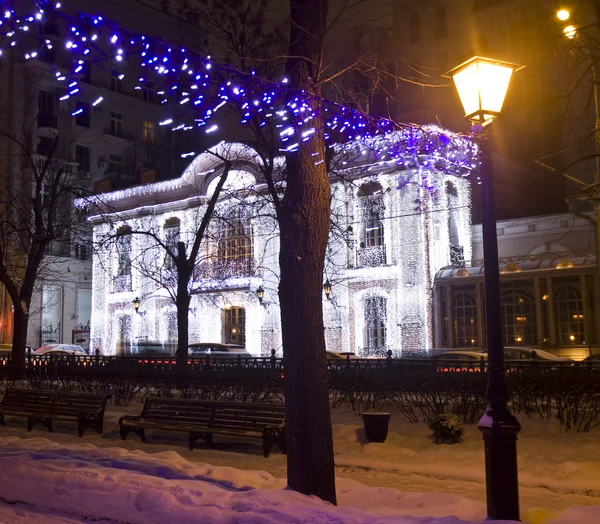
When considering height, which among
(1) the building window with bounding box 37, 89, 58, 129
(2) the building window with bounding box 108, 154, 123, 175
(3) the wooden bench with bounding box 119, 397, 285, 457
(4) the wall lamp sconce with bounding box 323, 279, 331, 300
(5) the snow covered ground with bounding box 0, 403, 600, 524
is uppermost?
(1) the building window with bounding box 37, 89, 58, 129

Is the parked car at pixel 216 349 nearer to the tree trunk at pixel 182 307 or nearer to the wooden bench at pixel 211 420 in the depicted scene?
the tree trunk at pixel 182 307

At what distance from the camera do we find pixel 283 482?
8906mm

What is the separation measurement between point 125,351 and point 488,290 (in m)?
39.0

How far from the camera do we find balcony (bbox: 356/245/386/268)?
34.2 meters

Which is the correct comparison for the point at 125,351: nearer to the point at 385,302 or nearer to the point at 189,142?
the point at 385,302

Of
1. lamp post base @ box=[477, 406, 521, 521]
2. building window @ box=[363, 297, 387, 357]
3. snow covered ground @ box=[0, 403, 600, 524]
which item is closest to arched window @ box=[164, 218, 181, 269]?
building window @ box=[363, 297, 387, 357]

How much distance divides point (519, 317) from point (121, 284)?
26.3 m

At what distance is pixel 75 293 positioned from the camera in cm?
5241

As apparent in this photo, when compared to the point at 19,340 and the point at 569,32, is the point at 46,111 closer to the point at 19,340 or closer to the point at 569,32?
the point at 19,340

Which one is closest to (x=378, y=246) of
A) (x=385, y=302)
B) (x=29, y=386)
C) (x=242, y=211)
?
(x=385, y=302)

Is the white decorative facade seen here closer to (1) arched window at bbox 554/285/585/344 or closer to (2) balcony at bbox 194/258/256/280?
(2) balcony at bbox 194/258/256/280

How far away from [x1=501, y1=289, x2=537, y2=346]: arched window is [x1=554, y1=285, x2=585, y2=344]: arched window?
1.12 metres

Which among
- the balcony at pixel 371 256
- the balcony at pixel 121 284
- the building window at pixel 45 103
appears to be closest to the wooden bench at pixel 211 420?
the balcony at pixel 371 256

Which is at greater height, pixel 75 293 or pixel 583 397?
pixel 75 293
